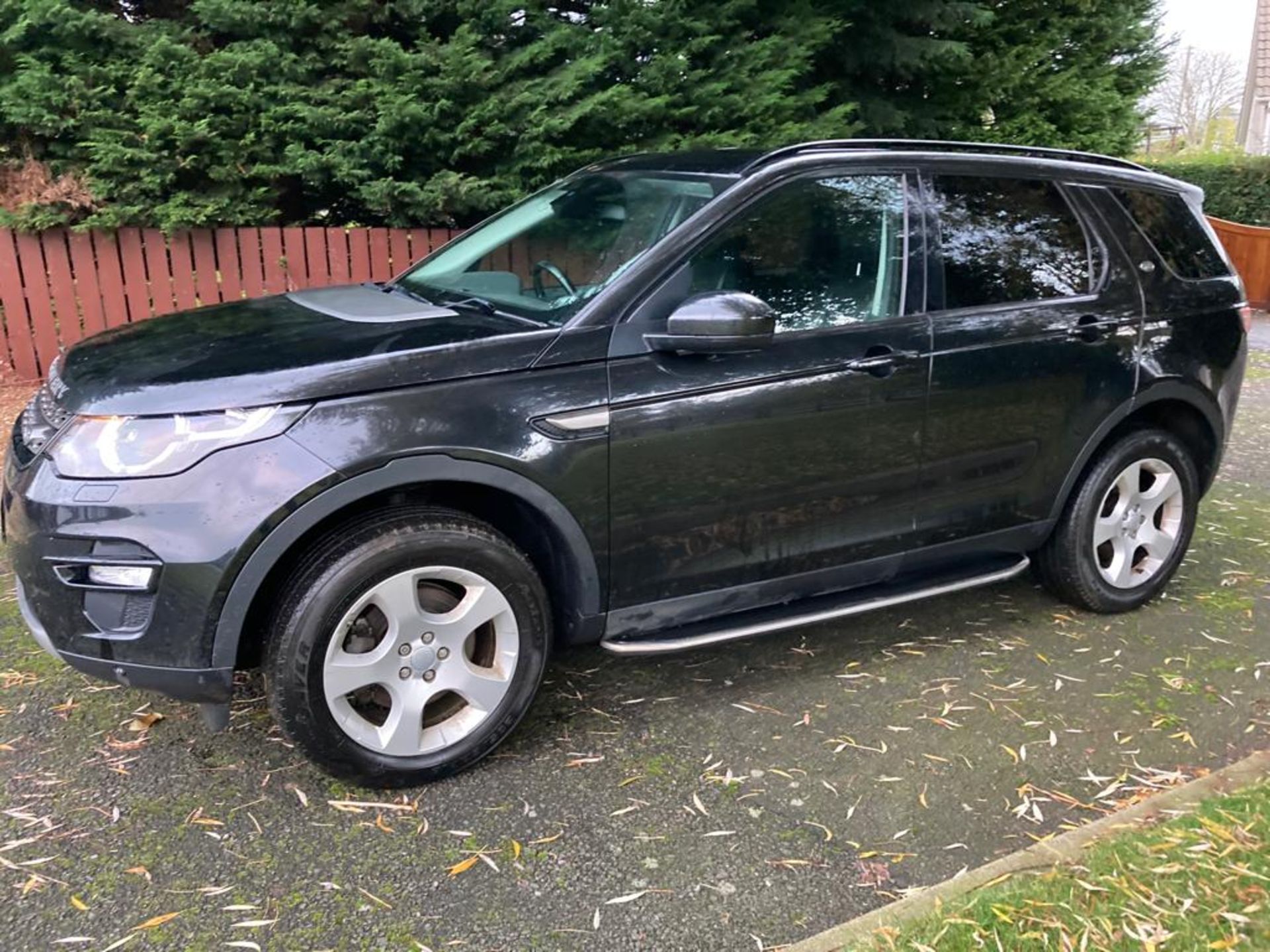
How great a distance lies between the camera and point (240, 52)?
709cm

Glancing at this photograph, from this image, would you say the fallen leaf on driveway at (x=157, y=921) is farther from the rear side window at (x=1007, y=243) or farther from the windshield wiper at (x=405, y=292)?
the rear side window at (x=1007, y=243)

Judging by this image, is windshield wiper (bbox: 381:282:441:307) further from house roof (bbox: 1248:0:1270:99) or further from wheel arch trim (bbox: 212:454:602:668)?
house roof (bbox: 1248:0:1270:99)

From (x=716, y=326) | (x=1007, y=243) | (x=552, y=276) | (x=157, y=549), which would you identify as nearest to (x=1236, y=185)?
(x=1007, y=243)

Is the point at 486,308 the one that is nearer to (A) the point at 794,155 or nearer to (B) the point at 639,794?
(A) the point at 794,155

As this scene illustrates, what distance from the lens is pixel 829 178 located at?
3512 mm

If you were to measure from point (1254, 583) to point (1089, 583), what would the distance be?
1.11m

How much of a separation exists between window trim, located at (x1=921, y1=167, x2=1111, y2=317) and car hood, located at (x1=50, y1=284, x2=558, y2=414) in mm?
1519

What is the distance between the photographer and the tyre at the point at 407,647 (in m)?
2.78

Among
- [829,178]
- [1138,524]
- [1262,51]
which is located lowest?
[1138,524]

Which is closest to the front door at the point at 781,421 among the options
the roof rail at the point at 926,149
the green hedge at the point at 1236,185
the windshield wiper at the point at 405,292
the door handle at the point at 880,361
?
the door handle at the point at 880,361

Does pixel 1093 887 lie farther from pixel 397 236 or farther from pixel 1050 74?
pixel 1050 74

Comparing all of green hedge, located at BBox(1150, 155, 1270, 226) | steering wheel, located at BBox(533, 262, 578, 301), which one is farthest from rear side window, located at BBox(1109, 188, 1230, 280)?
green hedge, located at BBox(1150, 155, 1270, 226)

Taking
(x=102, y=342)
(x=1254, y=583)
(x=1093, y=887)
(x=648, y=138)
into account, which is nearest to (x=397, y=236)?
(x=648, y=138)

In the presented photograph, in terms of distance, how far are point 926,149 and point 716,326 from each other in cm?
137
